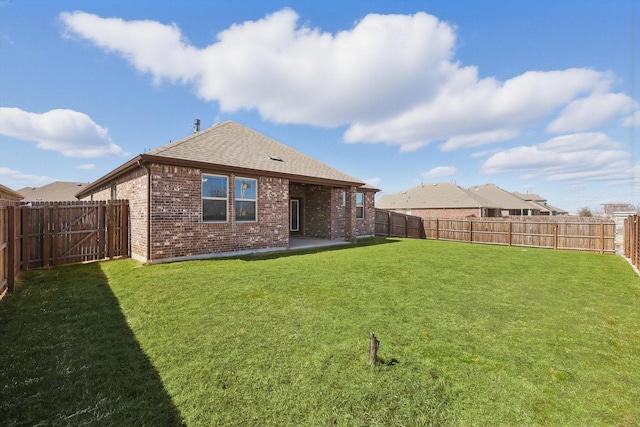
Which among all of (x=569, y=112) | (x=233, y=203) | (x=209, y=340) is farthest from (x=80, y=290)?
(x=569, y=112)

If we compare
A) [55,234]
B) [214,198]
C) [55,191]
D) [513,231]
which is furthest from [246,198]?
[55,191]

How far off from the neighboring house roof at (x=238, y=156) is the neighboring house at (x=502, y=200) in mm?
29159

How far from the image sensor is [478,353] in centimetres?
347

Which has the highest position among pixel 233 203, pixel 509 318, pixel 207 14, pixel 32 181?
pixel 207 14

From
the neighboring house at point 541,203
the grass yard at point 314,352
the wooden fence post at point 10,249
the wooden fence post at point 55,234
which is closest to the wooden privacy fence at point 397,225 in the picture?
the grass yard at point 314,352

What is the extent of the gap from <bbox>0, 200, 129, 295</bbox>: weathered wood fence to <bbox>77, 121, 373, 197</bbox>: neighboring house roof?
1726mm

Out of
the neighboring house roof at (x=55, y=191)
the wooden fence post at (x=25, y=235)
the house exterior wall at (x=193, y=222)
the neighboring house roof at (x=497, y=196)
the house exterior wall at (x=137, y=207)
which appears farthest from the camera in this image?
the neighboring house roof at (x=497, y=196)

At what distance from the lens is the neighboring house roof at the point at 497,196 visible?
1393 inches

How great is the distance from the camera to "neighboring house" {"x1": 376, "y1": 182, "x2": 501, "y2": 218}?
29.5m

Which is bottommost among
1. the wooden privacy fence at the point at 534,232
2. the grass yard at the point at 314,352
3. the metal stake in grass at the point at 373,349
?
the grass yard at the point at 314,352

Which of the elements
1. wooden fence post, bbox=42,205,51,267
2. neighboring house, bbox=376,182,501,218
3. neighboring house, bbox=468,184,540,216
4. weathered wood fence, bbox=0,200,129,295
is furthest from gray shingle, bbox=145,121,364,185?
neighboring house, bbox=468,184,540,216

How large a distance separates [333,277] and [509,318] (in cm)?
374

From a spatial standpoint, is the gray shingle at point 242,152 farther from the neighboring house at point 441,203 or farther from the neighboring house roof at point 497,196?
the neighboring house roof at point 497,196

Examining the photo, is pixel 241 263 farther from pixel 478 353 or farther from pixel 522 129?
pixel 522 129
